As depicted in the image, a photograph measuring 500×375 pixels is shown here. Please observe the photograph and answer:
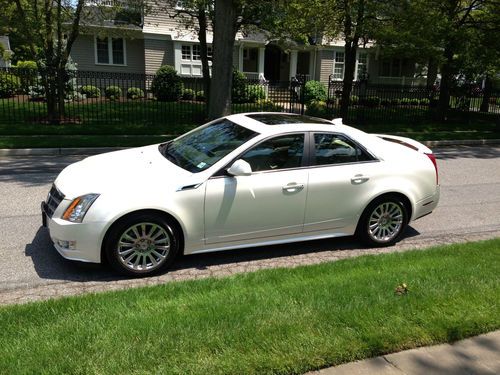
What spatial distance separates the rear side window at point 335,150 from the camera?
570cm

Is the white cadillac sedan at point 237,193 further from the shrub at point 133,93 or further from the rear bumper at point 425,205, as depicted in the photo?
the shrub at point 133,93

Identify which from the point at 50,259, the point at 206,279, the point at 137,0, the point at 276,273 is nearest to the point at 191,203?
the point at 206,279

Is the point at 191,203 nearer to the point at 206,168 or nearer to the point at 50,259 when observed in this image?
the point at 206,168

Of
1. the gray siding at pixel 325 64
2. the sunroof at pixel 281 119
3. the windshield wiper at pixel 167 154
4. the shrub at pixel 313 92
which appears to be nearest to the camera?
the windshield wiper at pixel 167 154

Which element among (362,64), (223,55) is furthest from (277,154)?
(362,64)

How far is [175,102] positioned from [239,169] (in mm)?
18360

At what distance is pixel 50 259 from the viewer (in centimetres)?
530

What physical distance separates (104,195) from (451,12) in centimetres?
1739

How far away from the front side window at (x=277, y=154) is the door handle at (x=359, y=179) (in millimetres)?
707

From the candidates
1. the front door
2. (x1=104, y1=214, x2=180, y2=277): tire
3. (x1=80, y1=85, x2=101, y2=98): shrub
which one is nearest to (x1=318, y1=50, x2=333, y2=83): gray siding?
(x1=80, y1=85, x2=101, y2=98): shrub

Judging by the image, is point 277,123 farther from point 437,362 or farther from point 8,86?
point 8,86

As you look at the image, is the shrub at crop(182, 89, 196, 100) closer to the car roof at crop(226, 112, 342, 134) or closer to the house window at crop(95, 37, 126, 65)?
the house window at crop(95, 37, 126, 65)

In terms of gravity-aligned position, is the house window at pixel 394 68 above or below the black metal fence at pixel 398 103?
above

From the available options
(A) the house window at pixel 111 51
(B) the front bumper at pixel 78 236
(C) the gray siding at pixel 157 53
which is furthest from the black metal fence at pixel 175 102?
(B) the front bumper at pixel 78 236
